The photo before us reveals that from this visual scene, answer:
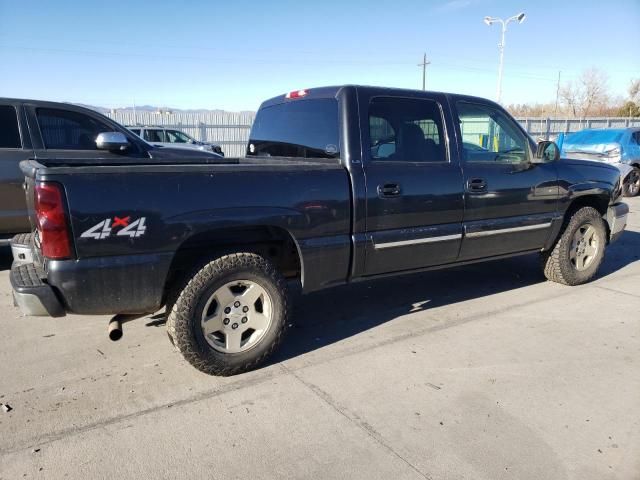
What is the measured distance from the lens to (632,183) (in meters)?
13.2

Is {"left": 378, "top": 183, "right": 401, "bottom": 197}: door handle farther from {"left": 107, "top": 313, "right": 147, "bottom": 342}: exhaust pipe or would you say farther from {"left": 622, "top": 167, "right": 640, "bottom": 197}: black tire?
{"left": 622, "top": 167, "right": 640, "bottom": 197}: black tire

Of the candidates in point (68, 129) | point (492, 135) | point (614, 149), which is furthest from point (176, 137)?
point (492, 135)

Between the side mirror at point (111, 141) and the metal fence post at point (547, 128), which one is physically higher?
the metal fence post at point (547, 128)

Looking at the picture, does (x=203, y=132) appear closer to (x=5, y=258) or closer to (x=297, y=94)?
(x=5, y=258)

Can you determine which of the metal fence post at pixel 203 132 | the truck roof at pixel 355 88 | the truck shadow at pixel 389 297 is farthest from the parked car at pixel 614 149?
the metal fence post at pixel 203 132

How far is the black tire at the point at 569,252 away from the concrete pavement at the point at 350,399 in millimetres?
608

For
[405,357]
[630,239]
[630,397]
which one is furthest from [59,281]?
[630,239]

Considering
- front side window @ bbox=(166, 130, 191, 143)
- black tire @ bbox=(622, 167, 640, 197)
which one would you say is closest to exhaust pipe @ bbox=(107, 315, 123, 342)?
black tire @ bbox=(622, 167, 640, 197)

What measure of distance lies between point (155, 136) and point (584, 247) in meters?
15.0

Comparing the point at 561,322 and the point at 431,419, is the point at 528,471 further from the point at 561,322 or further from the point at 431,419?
the point at 561,322

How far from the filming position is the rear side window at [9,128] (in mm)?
5449

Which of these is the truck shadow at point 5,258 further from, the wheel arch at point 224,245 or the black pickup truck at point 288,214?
the wheel arch at point 224,245

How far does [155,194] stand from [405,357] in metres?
2.05

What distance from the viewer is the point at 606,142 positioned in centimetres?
1288
